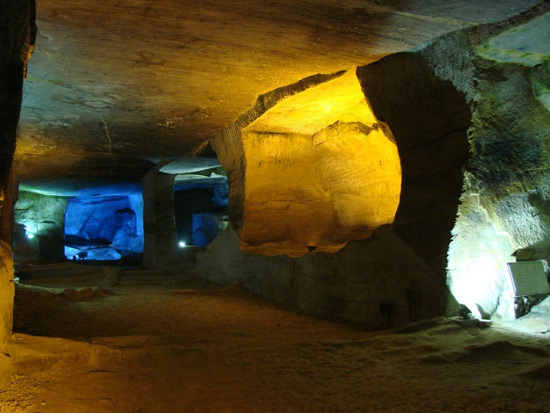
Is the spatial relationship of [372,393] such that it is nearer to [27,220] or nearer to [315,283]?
[315,283]

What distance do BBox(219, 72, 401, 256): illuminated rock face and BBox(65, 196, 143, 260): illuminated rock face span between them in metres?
14.7

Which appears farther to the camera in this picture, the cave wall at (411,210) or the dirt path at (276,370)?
the cave wall at (411,210)

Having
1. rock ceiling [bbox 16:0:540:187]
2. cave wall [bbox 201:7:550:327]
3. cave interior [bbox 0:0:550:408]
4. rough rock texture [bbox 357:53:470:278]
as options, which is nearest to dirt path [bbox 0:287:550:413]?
cave interior [bbox 0:0:550:408]

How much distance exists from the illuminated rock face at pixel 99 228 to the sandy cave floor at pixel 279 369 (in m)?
18.0

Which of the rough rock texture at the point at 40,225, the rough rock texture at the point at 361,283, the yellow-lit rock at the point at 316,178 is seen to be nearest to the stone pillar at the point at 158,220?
the yellow-lit rock at the point at 316,178

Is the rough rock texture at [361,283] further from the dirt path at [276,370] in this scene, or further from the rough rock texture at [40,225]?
the rough rock texture at [40,225]

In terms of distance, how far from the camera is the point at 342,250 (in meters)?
5.86

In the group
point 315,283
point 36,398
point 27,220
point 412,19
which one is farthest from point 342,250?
point 27,220

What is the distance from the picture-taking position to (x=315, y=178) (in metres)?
8.56

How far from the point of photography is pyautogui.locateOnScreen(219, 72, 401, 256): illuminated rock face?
288 inches

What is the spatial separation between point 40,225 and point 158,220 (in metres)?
6.80

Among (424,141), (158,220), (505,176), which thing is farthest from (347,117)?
(158,220)

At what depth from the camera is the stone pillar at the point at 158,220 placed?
1234cm

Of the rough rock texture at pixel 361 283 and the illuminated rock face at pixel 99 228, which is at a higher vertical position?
the illuminated rock face at pixel 99 228
